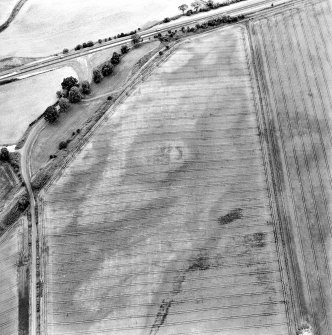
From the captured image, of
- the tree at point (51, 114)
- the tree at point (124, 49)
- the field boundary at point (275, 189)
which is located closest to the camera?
the field boundary at point (275, 189)

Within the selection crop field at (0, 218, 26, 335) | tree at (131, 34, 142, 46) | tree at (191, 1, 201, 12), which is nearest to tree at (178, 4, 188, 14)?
tree at (191, 1, 201, 12)

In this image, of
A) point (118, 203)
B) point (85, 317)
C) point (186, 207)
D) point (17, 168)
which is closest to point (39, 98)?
point (17, 168)

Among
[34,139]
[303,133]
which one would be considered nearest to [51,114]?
[34,139]

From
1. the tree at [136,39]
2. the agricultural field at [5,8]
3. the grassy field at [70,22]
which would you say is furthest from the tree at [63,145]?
the agricultural field at [5,8]

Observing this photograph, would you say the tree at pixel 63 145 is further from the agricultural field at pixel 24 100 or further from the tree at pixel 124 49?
the tree at pixel 124 49

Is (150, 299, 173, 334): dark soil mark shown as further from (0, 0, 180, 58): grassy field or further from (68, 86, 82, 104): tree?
(0, 0, 180, 58): grassy field

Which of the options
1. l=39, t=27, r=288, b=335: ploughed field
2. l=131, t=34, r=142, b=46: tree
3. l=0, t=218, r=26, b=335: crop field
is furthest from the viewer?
l=131, t=34, r=142, b=46: tree
